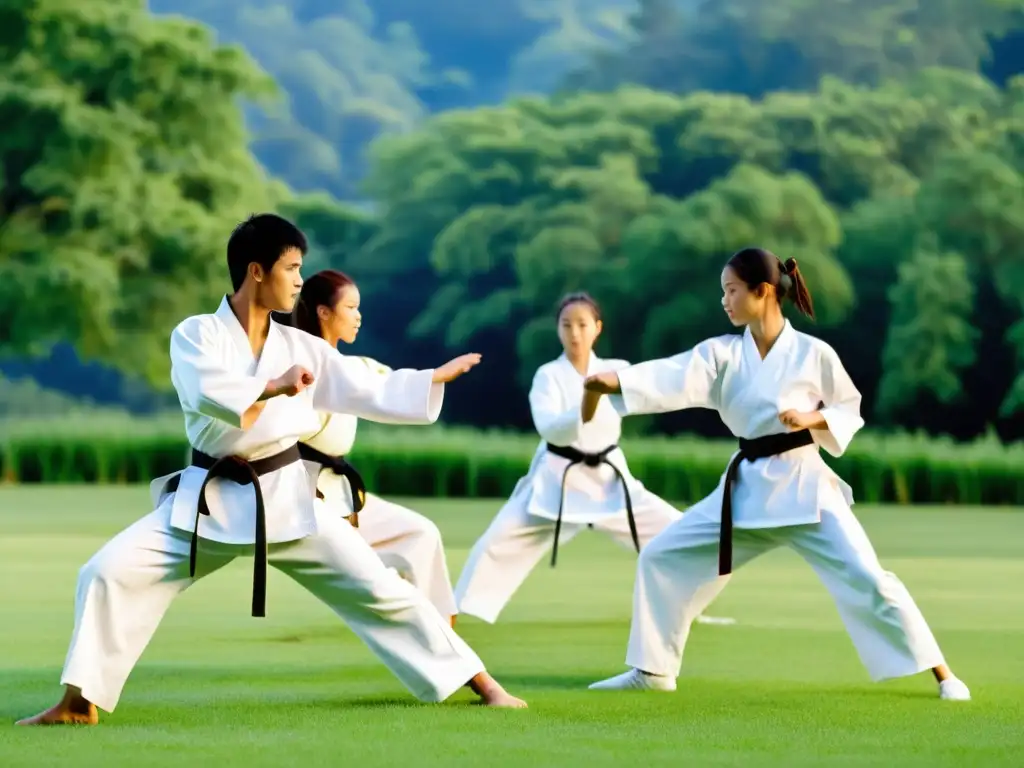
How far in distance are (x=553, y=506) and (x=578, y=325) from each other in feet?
2.67

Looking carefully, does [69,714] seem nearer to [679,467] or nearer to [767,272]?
[767,272]

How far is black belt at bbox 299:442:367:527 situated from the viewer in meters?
6.19

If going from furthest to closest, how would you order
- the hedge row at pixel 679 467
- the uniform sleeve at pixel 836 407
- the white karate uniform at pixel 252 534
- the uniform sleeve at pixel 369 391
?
the hedge row at pixel 679 467 → the uniform sleeve at pixel 836 407 → the uniform sleeve at pixel 369 391 → the white karate uniform at pixel 252 534

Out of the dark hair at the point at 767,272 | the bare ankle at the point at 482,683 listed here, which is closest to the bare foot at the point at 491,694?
the bare ankle at the point at 482,683

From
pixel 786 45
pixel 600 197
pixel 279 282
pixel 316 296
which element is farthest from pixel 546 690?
pixel 786 45

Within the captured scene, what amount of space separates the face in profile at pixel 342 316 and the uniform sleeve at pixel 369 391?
1245mm

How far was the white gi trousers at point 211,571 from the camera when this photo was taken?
15.1ft

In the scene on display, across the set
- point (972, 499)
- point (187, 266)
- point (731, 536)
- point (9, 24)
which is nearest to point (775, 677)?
point (731, 536)

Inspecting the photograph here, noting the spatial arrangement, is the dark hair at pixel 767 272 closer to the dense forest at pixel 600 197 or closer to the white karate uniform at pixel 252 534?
the white karate uniform at pixel 252 534

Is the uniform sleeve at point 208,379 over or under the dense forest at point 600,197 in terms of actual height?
under

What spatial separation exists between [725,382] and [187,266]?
64.6 ft

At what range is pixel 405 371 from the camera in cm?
493

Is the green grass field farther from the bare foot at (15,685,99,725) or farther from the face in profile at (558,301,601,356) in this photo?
the face in profile at (558,301,601,356)

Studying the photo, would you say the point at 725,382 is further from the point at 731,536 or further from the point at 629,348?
the point at 629,348
